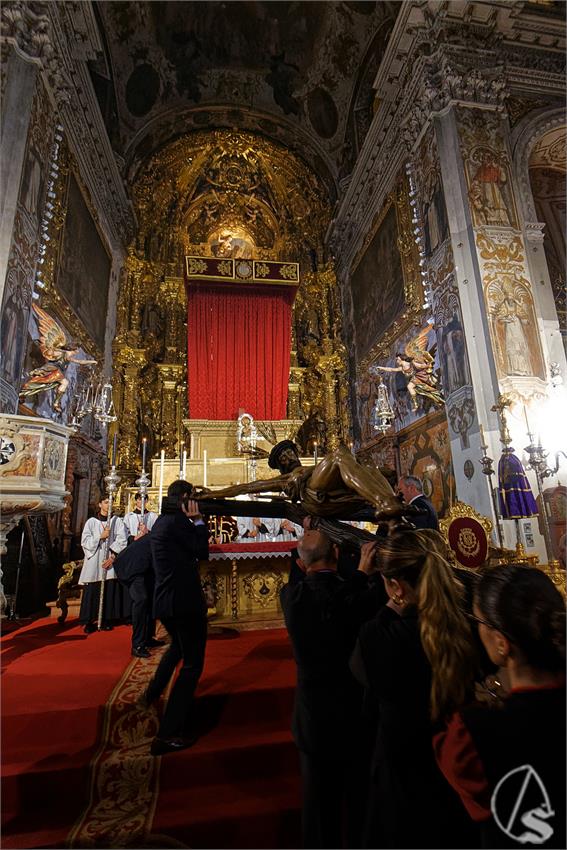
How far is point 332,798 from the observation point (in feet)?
5.30

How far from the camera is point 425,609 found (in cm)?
133

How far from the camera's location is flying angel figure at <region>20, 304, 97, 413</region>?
6.10 meters

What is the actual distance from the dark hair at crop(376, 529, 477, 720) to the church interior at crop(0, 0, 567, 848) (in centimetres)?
89

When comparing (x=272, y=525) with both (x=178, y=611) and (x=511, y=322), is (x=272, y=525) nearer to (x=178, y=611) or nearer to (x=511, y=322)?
(x=178, y=611)

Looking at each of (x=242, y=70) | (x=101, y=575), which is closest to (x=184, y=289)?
(x=242, y=70)

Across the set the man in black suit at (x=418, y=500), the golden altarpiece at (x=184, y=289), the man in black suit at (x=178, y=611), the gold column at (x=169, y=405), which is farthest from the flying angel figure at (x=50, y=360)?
the gold column at (x=169, y=405)

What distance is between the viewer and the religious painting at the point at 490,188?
699cm

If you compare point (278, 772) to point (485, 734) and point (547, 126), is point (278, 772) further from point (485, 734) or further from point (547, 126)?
point (547, 126)

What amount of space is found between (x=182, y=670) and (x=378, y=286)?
32.9 feet

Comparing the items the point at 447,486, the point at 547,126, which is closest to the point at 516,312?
the point at 447,486

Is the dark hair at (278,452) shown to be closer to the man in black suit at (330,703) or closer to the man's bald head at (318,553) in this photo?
the man's bald head at (318,553)

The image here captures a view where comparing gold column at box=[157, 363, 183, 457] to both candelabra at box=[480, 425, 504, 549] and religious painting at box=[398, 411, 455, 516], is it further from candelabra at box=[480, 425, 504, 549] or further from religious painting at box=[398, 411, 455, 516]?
candelabra at box=[480, 425, 504, 549]

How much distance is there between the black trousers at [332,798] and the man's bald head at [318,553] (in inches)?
27.1

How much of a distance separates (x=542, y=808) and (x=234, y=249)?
14415 mm
